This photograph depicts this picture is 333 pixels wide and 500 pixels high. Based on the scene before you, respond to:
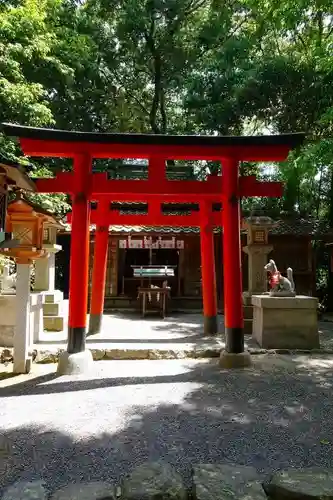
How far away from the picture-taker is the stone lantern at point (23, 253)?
5.55 metres

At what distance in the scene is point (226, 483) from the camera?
8.63ft

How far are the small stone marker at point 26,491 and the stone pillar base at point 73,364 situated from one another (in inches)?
112

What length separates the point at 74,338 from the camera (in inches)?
218

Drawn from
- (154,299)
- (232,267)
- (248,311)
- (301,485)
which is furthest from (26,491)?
(154,299)

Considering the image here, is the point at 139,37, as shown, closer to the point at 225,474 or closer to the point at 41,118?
the point at 41,118

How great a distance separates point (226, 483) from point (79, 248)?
393 cm

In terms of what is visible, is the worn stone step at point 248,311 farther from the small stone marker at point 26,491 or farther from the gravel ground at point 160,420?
the small stone marker at point 26,491

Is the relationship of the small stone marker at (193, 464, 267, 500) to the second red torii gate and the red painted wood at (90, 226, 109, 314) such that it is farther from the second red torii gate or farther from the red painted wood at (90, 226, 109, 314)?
the red painted wood at (90, 226, 109, 314)

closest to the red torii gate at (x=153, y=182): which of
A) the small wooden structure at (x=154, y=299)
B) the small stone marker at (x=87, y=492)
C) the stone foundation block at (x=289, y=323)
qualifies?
the stone foundation block at (x=289, y=323)

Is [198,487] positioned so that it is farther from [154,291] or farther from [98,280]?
[154,291]

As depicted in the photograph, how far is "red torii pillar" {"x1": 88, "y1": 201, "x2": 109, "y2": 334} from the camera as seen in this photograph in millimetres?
8273

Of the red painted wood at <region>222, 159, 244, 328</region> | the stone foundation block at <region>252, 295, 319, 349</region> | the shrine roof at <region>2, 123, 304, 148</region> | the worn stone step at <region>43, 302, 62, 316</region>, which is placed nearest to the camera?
the shrine roof at <region>2, 123, 304, 148</region>

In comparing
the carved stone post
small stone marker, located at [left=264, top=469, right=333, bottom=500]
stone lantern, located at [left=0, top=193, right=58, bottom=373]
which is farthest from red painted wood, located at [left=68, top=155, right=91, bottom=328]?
the carved stone post

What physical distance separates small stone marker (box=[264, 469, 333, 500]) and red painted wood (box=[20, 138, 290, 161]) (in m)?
4.43
